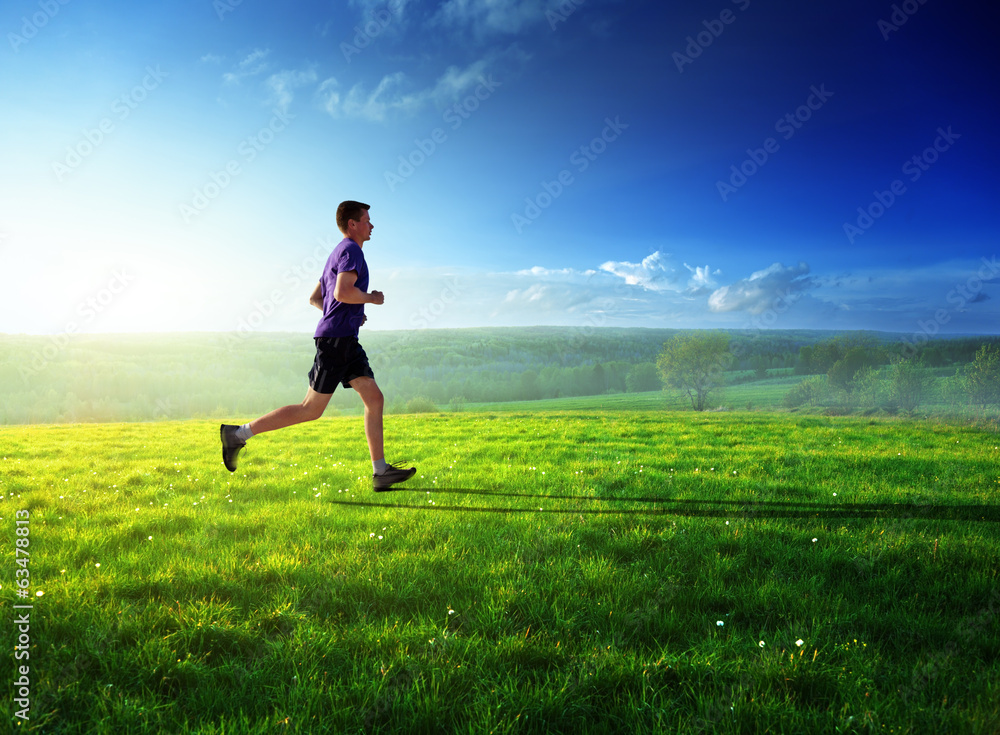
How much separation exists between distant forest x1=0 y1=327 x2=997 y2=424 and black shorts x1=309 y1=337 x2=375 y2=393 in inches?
595

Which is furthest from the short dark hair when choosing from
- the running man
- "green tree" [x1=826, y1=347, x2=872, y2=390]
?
"green tree" [x1=826, y1=347, x2=872, y2=390]

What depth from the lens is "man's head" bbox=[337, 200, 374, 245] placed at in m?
6.91

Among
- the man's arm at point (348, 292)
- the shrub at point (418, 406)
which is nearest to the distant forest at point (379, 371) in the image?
the shrub at point (418, 406)

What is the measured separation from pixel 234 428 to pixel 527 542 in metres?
4.96

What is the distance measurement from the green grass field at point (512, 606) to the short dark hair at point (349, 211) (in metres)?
3.97

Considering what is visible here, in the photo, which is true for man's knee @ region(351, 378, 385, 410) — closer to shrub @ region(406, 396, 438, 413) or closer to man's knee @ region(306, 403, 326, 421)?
man's knee @ region(306, 403, 326, 421)

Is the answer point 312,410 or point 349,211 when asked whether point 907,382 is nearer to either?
point 349,211

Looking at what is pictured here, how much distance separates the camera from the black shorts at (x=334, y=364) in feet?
22.1

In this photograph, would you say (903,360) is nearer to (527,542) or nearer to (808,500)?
(808,500)

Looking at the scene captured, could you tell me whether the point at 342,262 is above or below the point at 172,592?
above

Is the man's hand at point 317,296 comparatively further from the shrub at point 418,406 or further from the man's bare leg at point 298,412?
the shrub at point 418,406

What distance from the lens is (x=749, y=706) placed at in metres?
2.65

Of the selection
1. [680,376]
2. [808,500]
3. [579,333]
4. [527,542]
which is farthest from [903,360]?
[579,333]

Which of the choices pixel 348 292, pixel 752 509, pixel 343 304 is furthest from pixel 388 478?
pixel 752 509
